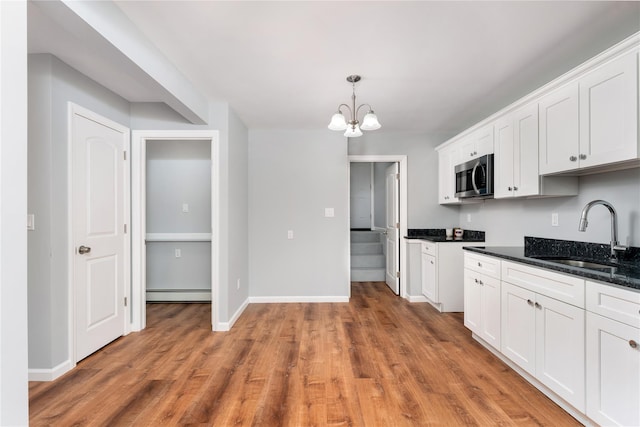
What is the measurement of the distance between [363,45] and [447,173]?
2.59 m

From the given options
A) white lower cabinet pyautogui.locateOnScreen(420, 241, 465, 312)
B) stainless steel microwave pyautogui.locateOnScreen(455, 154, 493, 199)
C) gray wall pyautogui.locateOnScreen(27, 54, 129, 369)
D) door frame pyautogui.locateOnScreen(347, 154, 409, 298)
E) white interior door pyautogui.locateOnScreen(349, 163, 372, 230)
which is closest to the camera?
gray wall pyautogui.locateOnScreen(27, 54, 129, 369)

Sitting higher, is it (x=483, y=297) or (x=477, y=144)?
(x=477, y=144)

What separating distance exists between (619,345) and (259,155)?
386 centimetres

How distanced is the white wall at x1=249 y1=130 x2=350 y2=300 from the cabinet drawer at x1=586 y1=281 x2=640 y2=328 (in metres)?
2.83

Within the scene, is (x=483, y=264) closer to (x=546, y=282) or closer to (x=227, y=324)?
(x=546, y=282)

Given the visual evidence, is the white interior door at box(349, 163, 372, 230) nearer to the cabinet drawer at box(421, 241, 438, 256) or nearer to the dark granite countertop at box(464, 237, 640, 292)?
the cabinet drawer at box(421, 241, 438, 256)

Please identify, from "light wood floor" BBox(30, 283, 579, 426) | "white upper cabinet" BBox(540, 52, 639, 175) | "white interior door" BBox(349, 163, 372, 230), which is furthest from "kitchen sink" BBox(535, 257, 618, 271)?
"white interior door" BBox(349, 163, 372, 230)

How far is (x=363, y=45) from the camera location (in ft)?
7.05

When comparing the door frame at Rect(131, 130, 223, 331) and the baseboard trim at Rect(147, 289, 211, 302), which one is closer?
the door frame at Rect(131, 130, 223, 331)

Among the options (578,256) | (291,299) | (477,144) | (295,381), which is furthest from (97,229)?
(578,256)

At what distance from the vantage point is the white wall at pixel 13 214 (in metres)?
1.12

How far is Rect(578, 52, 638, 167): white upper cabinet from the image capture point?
67.7 inches

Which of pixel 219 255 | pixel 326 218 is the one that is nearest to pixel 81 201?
pixel 219 255

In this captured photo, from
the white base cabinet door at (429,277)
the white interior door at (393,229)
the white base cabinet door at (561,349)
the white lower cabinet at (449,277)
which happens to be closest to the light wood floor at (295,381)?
the white base cabinet door at (561,349)
